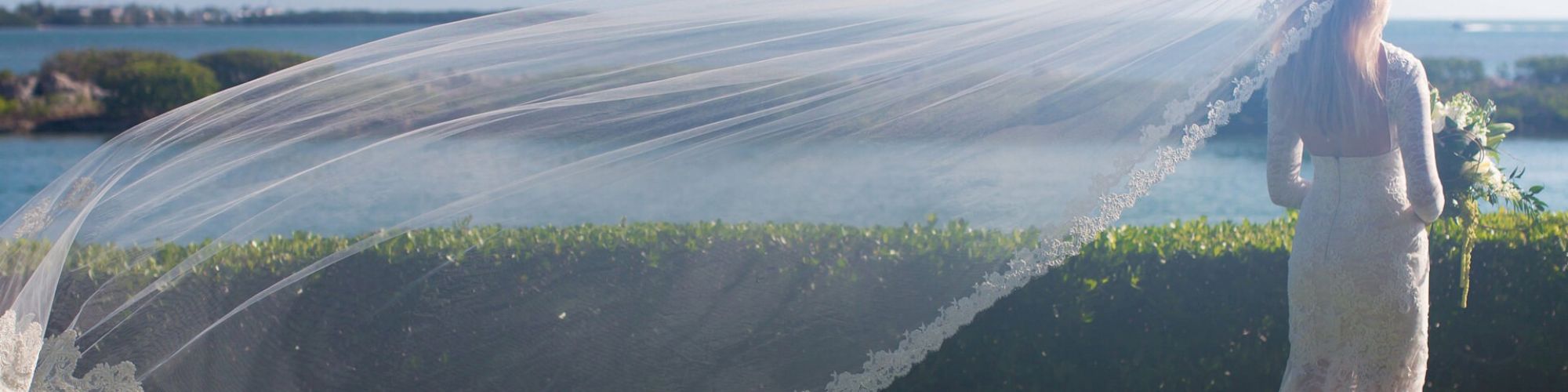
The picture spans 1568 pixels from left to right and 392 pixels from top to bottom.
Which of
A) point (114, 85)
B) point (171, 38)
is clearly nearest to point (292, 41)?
point (171, 38)

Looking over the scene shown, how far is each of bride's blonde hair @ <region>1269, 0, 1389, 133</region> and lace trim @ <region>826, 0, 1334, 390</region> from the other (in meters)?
0.05

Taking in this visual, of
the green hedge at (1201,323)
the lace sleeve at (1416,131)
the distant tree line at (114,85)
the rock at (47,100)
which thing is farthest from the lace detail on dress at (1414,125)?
the rock at (47,100)

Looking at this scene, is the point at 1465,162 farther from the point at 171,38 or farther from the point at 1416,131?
the point at 171,38

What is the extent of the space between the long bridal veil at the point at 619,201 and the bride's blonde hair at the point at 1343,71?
0.24 feet

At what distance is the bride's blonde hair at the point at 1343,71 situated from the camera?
2.66m

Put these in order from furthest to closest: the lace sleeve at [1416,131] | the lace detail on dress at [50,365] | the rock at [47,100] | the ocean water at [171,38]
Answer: the ocean water at [171,38], the rock at [47,100], the lace detail on dress at [50,365], the lace sleeve at [1416,131]

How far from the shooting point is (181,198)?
9.39ft

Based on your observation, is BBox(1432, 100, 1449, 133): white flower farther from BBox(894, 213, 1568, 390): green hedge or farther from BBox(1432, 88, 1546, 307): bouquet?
BBox(894, 213, 1568, 390): green hedge

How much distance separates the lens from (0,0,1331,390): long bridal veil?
2818 mm

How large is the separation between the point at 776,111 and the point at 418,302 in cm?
124

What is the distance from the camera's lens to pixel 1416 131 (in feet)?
8.53

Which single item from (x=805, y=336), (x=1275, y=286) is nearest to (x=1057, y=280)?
(x=1275, y=286)

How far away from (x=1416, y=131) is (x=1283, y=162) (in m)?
0.34

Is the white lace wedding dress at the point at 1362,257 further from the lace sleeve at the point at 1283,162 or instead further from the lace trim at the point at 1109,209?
the lace trim at the point at 1109,209
